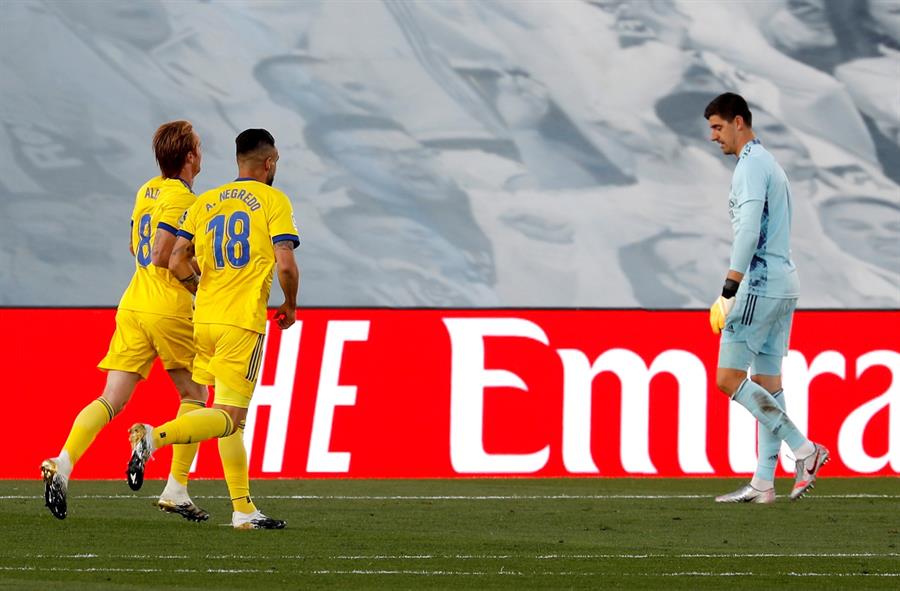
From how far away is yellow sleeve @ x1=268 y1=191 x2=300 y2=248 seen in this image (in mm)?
6996

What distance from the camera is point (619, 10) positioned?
21.5m

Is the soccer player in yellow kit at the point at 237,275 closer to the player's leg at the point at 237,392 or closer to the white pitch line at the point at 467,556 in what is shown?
the player's leg at the point at 237,392

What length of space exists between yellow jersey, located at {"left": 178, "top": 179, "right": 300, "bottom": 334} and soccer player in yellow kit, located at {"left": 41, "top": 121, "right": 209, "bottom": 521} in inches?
17.1

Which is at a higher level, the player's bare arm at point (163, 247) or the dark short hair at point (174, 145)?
the dark short hair at point (174, 145)

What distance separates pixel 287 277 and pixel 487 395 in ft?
14.2

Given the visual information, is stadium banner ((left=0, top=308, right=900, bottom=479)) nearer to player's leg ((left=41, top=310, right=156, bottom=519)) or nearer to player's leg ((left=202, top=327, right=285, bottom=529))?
player's leg ((left=41, top=310, right=156, bottom=519))

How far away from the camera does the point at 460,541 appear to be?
7.09 metres

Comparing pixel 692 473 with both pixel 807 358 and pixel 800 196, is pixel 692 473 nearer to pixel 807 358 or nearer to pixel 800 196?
pixel 807 358

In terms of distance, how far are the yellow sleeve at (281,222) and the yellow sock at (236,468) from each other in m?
0.82

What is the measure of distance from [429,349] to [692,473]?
74.1 inches

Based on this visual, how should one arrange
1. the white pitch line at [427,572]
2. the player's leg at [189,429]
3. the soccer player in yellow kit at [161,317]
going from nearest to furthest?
the white pitch line at [427,572]
the player's leg at [189,429]
the soccer player in yellow kit at [161,317]

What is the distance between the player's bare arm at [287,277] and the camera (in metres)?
6.88

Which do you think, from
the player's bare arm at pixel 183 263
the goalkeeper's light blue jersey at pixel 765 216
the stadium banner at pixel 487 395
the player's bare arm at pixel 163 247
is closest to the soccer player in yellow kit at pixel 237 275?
the player's bare arm at pixel 183 263

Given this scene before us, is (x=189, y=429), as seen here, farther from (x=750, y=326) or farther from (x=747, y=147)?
(x=747, y=147)
